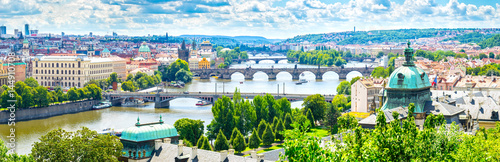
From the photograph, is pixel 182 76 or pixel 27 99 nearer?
pixel 27 99

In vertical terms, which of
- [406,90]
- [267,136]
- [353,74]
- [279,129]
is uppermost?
[406,90]

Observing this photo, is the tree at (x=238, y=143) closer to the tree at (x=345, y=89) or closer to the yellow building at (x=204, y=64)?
the tree at (x=345, y=89)

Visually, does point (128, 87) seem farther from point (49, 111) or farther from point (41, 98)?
point (41, 98)

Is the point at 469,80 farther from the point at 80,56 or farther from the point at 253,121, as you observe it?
the point at 80,56

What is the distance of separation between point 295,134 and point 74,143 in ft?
41.5

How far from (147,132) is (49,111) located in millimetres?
37859

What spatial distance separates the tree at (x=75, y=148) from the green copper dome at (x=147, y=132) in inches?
59.4

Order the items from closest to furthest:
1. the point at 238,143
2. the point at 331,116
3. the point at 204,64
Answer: the point at 238,143 < the point at 331,116 < the point at 204,64

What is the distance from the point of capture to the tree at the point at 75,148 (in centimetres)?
2212

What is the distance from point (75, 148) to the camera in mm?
22438

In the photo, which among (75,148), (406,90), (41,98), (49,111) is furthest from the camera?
(49,111)

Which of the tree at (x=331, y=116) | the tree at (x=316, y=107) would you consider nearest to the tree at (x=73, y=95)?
the tree at (x=316, y=107)

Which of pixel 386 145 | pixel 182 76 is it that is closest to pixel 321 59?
pixel 182 76

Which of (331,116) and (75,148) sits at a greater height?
(75,148)
